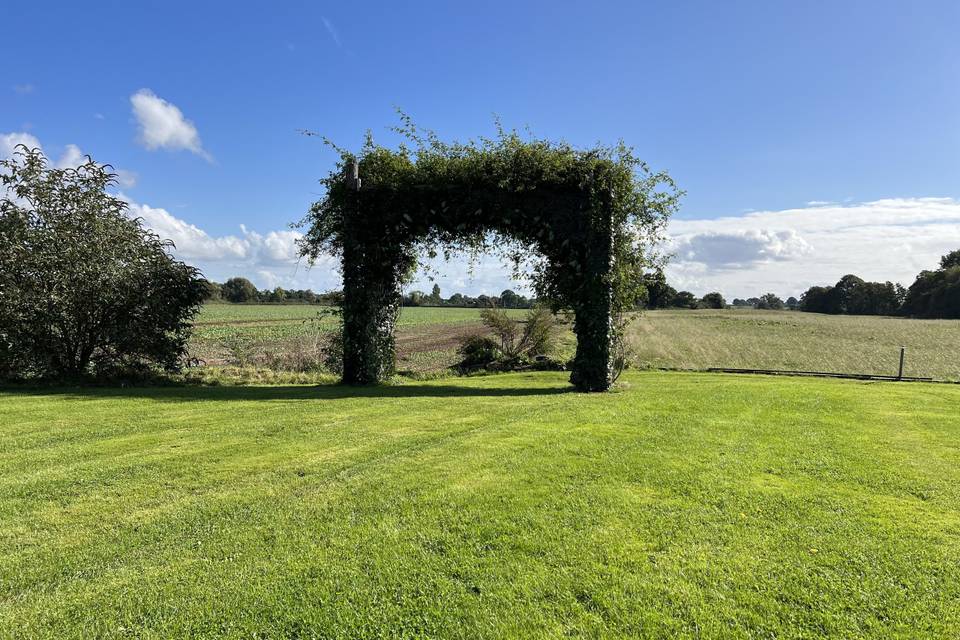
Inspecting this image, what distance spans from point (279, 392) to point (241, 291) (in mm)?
88813

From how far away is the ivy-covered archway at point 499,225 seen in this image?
11164mm

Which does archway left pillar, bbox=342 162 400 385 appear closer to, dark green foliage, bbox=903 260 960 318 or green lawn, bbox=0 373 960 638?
green lawn, bbox=0 373 960 638

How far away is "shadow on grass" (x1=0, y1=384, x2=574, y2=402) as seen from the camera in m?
9.46

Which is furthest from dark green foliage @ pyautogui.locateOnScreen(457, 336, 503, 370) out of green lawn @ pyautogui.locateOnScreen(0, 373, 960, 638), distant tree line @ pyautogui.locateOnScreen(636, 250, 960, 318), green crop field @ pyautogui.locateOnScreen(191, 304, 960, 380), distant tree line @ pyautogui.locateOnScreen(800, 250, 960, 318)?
distant tree line @ pyautogui.locateOnScreen(800, 250, 960, 318)

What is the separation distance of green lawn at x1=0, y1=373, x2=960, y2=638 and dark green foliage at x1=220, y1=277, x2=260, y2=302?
90.5 meters

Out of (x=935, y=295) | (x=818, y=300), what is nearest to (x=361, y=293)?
(x=935, y=295)

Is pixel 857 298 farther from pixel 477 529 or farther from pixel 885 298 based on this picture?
pixel 477 529

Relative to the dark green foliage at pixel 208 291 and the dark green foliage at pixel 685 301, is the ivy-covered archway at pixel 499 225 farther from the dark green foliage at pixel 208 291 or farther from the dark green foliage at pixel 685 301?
the dark green foliage at pixel 685 301

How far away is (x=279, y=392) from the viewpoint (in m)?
10.3

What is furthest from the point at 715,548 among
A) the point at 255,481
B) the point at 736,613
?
the point at 255,481

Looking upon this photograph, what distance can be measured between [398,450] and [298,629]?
3079 mm

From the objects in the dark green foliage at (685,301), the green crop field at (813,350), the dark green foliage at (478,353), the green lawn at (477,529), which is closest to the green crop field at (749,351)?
the green crop field at (813,350)

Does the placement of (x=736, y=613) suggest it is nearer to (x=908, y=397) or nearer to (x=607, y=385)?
(x=607, y=385)

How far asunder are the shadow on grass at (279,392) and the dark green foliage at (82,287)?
1.24m
